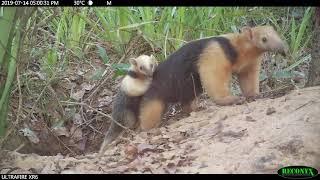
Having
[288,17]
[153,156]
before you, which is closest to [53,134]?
[153,156]

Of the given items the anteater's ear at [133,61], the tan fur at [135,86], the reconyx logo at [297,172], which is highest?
the anteater's ear at [133,61]

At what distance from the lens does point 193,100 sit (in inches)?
149

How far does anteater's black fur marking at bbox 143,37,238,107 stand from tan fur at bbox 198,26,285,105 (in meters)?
0.04

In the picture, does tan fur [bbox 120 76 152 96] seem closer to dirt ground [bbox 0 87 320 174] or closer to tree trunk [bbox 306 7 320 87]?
dirt ground [bbox 0 87 320 174]

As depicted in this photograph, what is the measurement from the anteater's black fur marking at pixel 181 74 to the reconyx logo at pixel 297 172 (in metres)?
0.94

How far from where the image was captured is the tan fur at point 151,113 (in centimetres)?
368

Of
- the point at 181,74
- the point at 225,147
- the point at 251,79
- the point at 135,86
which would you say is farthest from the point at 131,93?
the point at 225,147

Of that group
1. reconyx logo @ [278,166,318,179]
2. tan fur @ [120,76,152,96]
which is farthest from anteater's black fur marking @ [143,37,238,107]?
reconyx logo @ [278,166,318,179]

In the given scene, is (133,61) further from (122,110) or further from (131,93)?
(122,110)

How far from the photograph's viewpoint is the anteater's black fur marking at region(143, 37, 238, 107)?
3.56 m

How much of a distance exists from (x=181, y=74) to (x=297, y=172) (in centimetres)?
109
